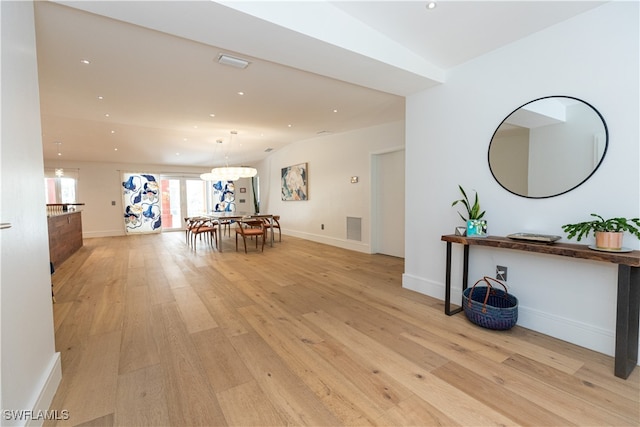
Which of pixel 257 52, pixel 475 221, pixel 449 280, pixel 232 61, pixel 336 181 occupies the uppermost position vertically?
pixel 232 61

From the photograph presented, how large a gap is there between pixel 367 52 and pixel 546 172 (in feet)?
5.81

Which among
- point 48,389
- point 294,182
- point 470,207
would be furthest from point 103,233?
point 470,207

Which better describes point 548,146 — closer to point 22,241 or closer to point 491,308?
point 491,308

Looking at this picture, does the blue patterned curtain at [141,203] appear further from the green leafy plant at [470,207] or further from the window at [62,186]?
the green leafy plant at [470,207]

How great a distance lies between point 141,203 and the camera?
9.18 meters

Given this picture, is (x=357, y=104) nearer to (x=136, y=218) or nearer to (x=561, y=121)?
(x=561, y=121)

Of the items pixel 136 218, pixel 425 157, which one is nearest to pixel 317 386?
pixel 425 157

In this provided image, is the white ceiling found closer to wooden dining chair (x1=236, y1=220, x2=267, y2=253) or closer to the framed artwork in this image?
wooden dining chair (x1=236, y1=220, x2=267, y2=253)

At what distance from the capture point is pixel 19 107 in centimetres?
134

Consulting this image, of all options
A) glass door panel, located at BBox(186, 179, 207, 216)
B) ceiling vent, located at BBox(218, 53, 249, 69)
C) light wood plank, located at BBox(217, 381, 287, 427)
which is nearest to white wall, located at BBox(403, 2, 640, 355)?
ceiling vent, located at BBox(218, 53, 249, 69)

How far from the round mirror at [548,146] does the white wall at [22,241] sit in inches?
129

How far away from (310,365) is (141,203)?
9.52m

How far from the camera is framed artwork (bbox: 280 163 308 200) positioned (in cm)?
730

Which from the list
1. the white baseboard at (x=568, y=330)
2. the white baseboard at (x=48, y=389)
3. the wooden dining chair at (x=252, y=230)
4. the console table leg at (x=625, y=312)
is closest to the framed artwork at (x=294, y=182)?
the wooden dining chair at (x=252, y=230)
